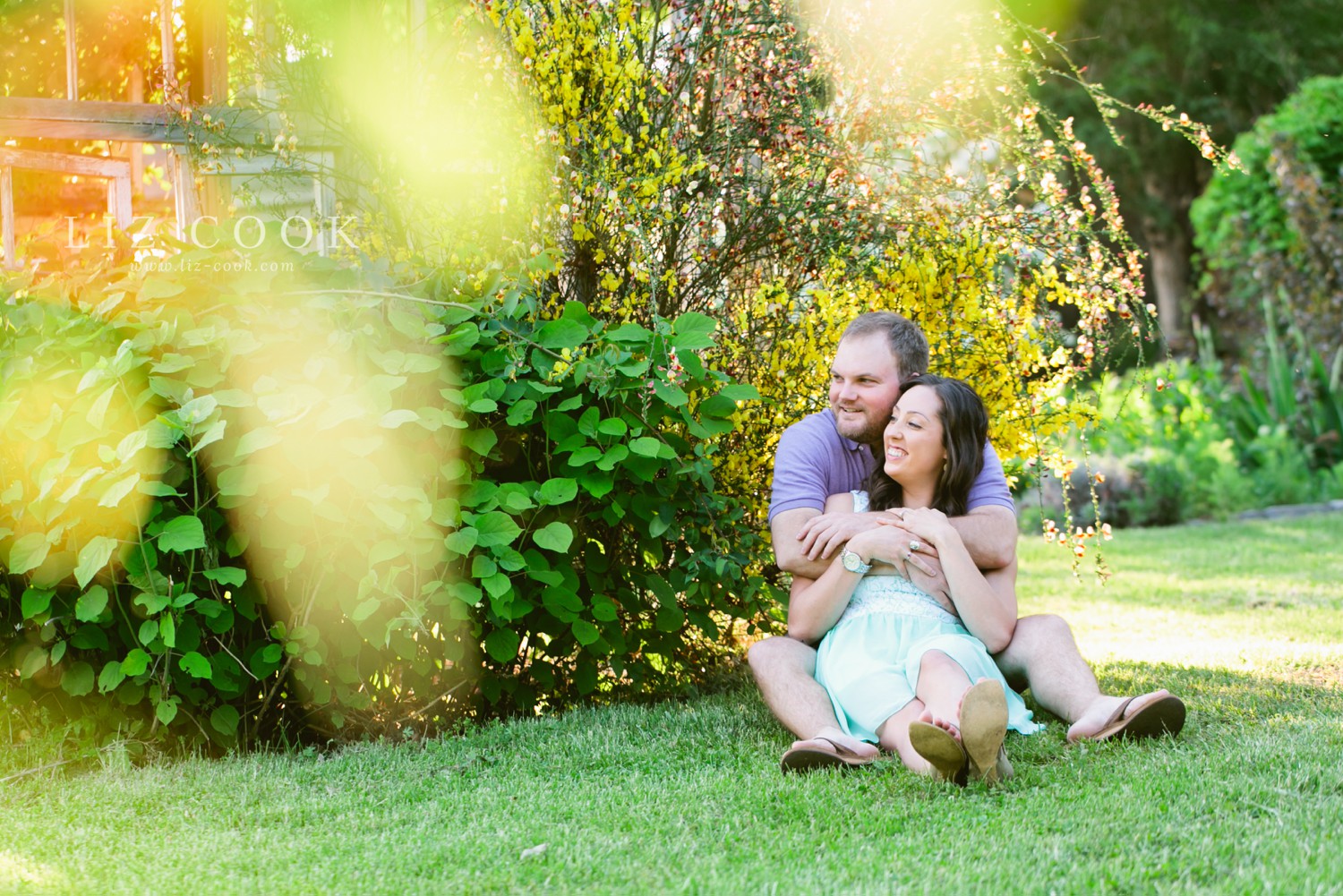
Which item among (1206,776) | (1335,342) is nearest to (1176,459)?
(1335,342)

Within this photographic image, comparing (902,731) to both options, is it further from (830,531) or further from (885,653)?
(830,531)

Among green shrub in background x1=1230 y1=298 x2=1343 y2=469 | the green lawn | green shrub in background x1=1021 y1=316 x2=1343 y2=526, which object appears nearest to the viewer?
the green lawn

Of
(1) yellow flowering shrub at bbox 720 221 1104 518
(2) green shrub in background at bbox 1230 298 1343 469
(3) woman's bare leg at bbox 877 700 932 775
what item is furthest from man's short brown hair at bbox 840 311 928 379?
(2) green shrub in background at bbox 1230 298 1343 469

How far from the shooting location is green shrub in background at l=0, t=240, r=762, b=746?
2.66m

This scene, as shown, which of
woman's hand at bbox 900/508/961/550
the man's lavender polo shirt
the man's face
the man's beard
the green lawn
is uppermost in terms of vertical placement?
the man's face

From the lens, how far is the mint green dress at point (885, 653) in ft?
8.89

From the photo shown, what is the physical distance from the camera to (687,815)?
230cm

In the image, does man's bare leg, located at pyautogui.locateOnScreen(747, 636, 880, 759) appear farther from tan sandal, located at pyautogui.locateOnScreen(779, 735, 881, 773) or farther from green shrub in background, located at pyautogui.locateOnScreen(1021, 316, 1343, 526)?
green shrub in background, located at pyautogui.locateOnScreen(1021, 316, 1343, 526)

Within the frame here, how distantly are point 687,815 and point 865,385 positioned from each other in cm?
125

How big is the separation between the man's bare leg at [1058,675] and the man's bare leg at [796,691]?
1.60 feet

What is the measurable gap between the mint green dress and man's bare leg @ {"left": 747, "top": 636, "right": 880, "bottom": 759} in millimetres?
49

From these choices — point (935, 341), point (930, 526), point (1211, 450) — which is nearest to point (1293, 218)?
point (1211, 450)

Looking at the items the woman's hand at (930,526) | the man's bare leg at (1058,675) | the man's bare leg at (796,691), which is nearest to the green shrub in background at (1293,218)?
the man's bare leg at (1058,675)

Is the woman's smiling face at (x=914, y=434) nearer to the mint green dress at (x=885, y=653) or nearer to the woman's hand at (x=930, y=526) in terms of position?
the woman's hand at (x=930, y=526)
